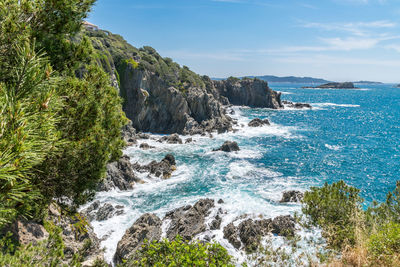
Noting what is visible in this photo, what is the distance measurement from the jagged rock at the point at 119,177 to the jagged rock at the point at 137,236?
9572 mm

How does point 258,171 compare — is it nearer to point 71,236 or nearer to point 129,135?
point 129,135

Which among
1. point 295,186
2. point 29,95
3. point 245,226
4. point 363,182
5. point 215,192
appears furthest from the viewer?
point 363,182

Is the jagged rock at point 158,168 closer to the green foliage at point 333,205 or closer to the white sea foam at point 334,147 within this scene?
the green foliage at point 333,205

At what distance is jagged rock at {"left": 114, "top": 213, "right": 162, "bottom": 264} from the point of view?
16219mm

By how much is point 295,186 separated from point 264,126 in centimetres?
4042

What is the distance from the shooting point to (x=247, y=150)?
47.2 m

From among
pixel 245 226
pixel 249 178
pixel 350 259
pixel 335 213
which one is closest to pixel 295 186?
pixel 249 178

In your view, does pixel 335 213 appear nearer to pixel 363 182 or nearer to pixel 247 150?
pixel 363 182

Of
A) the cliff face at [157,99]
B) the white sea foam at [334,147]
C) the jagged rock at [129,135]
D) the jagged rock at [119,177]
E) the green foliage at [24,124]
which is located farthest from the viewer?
the cliff face at [157,99]

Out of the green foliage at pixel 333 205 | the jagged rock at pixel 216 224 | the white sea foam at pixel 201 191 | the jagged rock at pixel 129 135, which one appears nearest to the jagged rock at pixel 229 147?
the white sea foam at pixel 201 191

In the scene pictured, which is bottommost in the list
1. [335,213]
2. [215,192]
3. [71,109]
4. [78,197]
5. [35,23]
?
[215,192]

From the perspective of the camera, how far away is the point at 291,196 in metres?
27.1

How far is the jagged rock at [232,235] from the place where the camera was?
1898 centimetres

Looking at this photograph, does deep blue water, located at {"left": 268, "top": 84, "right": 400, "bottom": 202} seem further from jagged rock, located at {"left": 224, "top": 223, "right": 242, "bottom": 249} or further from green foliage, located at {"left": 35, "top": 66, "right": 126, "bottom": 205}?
Result: green foliage, located at {"left": 35, "top": 66, "right": 126, "bottom": 205}
